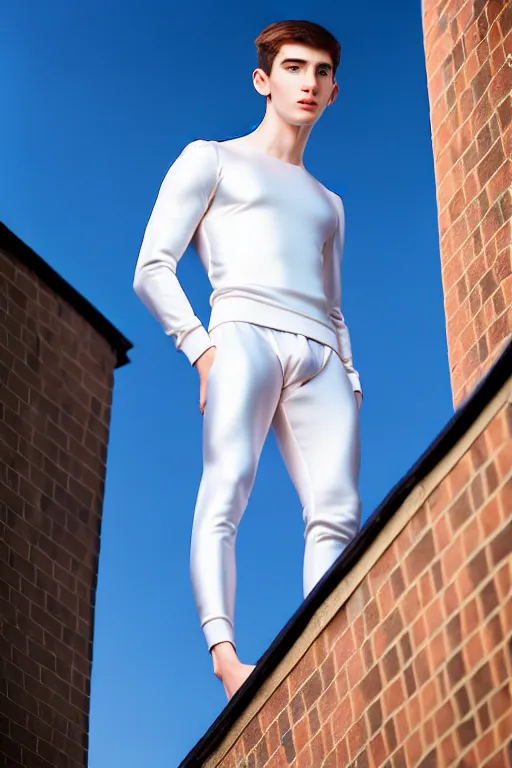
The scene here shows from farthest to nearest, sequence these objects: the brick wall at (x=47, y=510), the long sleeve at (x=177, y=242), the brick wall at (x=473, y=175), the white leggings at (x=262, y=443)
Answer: the brick wall at (x=47, y=510) → the brick wall at (x=473, y=175) → the long sleeve at (x=177, y=242) → the white leggings at (x=262, y=443)

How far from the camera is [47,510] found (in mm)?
12188

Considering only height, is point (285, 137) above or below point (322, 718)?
above

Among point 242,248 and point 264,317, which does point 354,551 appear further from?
point 242,248

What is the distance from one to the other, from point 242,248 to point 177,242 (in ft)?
1.05

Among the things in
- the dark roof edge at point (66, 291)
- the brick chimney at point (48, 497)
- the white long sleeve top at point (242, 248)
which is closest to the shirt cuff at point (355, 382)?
the white long sleeve top at point (242, 248)

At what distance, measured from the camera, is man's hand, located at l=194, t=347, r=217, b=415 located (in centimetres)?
827

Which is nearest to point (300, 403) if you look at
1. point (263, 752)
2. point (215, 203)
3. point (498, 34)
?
point (215, 203)

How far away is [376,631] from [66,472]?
6.03m

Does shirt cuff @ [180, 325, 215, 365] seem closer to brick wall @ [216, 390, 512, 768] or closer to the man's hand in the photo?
the man's hand

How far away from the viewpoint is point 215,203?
8.73m

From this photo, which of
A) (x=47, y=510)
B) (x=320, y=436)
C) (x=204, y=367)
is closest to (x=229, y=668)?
(x=320, y=436)

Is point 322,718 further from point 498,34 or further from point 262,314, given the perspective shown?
point 498,34

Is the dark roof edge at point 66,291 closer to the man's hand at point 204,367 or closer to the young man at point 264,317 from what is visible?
the young man at point 264,317

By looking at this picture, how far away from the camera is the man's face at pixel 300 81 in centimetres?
876
